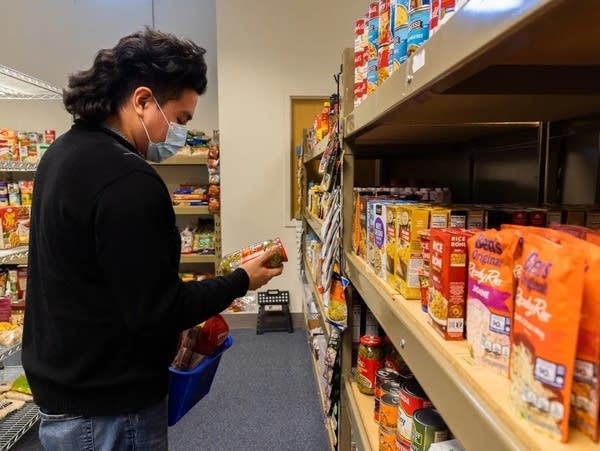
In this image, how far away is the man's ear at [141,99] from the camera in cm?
114

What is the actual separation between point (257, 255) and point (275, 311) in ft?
8.73

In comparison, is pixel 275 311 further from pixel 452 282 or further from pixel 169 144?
pixel 452 282

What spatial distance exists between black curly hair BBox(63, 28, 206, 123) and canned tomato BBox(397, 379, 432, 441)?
953 millimetres

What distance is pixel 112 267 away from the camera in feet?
3.15

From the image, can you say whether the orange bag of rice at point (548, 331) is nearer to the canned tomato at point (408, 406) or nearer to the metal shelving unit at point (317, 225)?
the canned tomato at point (408, 406)

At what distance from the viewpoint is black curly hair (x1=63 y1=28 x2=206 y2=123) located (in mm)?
1114

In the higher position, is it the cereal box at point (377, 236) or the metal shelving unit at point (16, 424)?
the cereal box at point (377, 236)

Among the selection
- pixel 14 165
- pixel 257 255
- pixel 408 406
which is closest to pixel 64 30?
pixel 14 165

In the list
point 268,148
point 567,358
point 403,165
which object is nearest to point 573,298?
point 567,358

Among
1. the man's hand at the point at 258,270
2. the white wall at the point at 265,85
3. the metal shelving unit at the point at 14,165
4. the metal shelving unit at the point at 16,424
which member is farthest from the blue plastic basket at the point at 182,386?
the white wall at the point at 265,85

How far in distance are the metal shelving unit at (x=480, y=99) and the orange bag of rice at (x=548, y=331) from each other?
0.02 metres

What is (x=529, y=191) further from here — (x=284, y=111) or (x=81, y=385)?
(x=284, y=111)

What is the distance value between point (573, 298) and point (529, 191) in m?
1.20

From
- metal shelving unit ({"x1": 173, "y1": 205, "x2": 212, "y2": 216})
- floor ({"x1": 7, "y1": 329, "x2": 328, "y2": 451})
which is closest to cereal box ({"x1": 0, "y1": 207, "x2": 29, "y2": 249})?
floor ({"x1": 7, "y1": 329, "x2": 328, "y2": 451})
